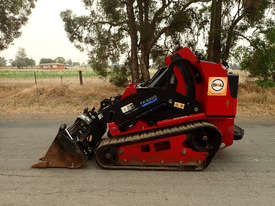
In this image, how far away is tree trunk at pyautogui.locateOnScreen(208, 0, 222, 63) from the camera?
9570mm

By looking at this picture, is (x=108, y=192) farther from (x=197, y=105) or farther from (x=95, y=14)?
(x=95, y=14)

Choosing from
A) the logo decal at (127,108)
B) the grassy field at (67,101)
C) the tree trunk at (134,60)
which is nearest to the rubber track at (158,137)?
the logo decal at (127,108)

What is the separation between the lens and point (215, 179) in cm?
323

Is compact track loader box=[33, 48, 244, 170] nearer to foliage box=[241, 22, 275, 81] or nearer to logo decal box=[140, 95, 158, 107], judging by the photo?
logo decal box=[140, 95, 158, 107]

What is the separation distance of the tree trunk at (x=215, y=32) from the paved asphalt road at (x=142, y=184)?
276 inches

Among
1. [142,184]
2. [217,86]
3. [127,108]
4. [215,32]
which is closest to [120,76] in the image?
[215,32]

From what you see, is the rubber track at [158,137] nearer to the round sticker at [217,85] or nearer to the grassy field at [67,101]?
the round sticker at [217,85]

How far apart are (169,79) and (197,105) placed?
0.65 m

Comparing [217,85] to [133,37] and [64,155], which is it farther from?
[133,37]

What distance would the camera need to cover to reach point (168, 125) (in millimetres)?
3750

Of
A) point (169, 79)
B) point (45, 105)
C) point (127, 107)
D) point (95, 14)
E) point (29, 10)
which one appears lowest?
point (45, 105)

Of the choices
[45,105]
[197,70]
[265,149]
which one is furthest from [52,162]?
[45,105]

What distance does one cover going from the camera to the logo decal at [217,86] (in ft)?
11.7

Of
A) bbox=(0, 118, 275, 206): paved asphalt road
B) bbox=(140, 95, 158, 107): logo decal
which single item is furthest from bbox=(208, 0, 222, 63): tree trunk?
bbox=(140, 95, 158, 107): logo decal
